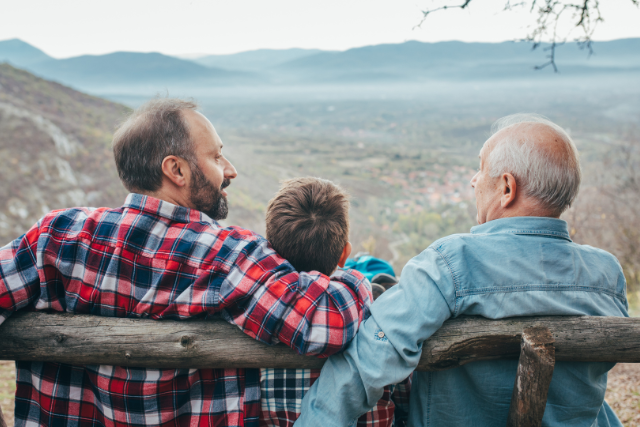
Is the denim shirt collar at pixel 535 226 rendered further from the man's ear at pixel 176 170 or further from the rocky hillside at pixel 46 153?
the rocky hillside at pixel 46 153

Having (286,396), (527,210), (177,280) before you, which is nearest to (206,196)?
(177,280)

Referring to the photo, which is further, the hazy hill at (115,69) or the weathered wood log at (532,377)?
the hazy hill at (115,69)

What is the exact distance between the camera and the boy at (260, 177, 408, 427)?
1.43 meters

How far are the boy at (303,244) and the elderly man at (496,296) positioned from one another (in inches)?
3.9

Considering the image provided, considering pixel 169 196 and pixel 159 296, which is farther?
pixel 169 196

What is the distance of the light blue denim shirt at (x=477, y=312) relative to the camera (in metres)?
1.27

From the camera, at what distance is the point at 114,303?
4.58ft

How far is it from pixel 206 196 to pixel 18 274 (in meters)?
0.69

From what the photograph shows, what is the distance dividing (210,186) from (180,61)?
107 m

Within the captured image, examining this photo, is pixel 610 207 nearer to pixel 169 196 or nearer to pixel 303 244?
pixel 303 244

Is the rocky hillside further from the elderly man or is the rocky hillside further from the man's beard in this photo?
the elderly man

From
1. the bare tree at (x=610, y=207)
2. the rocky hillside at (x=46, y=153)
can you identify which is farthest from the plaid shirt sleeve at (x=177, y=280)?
the rocky hillside at (x=46, y=153)

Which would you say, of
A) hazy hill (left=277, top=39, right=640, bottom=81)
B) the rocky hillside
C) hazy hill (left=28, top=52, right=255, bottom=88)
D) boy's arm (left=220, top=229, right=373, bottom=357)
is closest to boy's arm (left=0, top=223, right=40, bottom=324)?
boy's arm (left=220, top=229, right=373, bottom=357)

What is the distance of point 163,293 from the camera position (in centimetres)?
135
